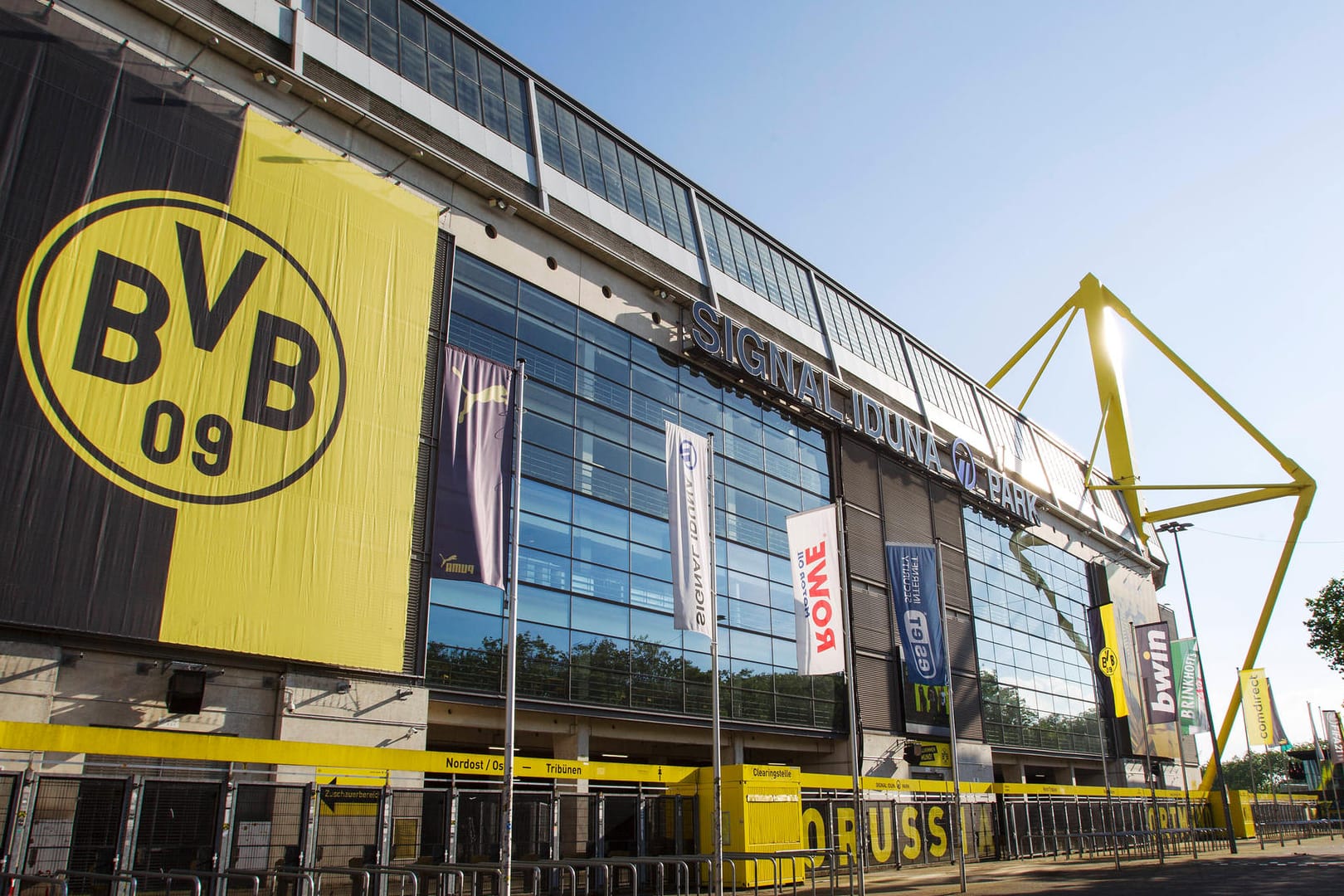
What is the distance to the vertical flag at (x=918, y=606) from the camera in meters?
35.1

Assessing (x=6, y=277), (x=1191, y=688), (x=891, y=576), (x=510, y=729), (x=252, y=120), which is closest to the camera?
(x=510, y=729)

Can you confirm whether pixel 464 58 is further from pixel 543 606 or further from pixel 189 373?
pixel 543 606

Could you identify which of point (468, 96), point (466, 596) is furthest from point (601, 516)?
point (468, 96)

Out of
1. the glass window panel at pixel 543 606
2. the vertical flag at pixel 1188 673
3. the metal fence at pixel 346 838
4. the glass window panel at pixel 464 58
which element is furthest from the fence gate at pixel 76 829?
the vertical flag at pixel 1188 673

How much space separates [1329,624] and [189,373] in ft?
292

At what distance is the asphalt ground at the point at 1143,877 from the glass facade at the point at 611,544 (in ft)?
25.8

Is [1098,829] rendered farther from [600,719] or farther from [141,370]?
[141,370]

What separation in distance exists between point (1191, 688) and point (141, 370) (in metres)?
52.7

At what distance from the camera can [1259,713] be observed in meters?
51.7

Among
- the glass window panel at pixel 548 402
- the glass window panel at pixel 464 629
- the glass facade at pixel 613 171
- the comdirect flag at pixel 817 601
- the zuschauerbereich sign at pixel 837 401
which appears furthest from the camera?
the zuschauerbereich sign at pixel 837 401

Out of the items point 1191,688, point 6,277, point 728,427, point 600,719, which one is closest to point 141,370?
point 6,277

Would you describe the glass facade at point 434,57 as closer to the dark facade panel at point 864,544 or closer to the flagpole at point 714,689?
the flagpole at point 714,689

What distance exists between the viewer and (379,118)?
26859 mm

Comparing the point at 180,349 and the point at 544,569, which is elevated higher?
the point at 180,349
